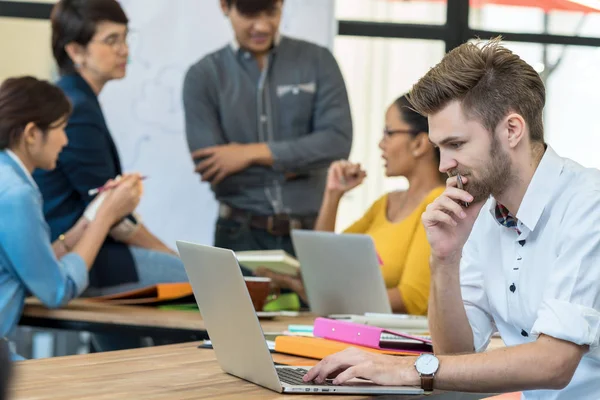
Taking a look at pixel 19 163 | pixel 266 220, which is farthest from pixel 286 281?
pixel 266 220

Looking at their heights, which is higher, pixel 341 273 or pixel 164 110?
pixel 164 110

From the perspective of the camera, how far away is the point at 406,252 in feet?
10.5

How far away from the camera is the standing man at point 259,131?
452 cm

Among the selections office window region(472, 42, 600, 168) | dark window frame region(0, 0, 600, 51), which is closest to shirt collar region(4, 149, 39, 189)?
dark window frame region(0, 0, 600, 51)

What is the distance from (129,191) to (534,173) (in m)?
1.88

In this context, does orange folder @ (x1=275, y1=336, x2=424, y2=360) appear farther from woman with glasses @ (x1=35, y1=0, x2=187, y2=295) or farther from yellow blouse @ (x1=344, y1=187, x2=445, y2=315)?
woman with glasses @ (x1=35, y1=0, x2=187, y2=295)

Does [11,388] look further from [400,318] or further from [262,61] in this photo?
[262,61]

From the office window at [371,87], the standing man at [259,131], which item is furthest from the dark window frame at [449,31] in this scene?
the standing man at [259,131]

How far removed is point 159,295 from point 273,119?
167 centimetres

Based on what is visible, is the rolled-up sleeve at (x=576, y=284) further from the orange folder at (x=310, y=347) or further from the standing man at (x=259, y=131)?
the standing man at (x=259, y=131)

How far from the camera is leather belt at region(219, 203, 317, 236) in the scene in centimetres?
453

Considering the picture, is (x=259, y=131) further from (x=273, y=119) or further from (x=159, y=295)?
(x=159, y=295)

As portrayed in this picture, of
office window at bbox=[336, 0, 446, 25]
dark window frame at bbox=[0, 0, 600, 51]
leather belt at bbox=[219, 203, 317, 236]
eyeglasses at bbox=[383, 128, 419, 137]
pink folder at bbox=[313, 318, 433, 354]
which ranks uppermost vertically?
office window at bbox=[336, 0, 446, 25]

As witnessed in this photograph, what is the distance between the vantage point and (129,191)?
334 cm
